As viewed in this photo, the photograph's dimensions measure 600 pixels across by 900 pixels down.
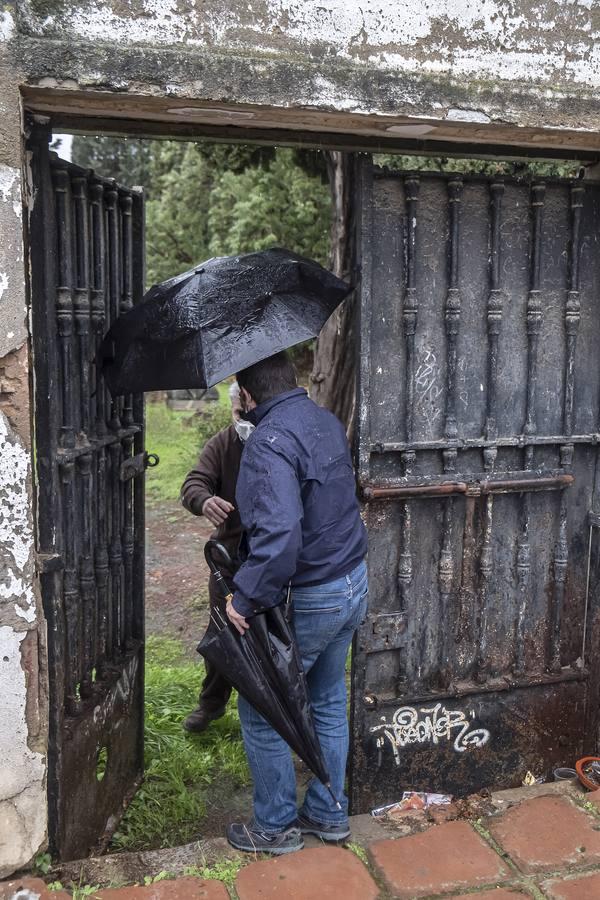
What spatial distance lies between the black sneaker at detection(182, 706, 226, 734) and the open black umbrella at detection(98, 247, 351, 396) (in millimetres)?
2090

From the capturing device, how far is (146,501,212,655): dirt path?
20.5 ft

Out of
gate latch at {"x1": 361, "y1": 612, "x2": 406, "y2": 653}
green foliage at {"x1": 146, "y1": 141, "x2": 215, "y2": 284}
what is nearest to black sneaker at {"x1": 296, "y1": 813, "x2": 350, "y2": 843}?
gate latch at {"x1": 361, "y1": 612, "x2": 406, "y2": 653}

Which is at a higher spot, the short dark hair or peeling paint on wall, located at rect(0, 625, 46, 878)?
the short dark hair

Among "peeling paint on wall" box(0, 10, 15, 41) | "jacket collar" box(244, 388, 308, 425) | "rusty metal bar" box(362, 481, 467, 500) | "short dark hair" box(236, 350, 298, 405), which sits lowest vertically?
"rusty metal bar" box(362, 481, 467, 500)

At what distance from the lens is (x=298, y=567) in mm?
2861

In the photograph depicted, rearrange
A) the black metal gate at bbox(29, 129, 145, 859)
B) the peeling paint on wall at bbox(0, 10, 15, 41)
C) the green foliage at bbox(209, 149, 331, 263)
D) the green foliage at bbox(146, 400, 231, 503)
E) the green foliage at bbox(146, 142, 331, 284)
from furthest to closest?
the green foliage at bbox(209, 149, 331, 263) < the green foliage at bbox(146, 400, 231, 503) < the green foliage at bbox(146, 142, 331, 284) < the black metal gate at bbox(29, 129, 145, 859) < the peeling paint on wall at bbox(0, 10, 15, 41)

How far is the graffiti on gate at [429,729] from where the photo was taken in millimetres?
3559

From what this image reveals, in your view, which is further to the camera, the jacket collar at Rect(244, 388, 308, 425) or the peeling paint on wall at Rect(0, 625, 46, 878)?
the jacket collar at Rect(244, 388, 308, 425)

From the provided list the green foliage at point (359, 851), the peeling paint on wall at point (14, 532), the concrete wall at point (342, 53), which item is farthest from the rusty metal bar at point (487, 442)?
the green foliage at point (359, 851)

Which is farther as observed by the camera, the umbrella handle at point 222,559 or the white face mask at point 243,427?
the white face mask at point 243,427

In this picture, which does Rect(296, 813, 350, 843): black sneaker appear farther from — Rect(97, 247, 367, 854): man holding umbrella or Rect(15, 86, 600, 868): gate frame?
Rect(15, 86, 600, 868): gate frame

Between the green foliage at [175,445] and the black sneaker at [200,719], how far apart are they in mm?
5333

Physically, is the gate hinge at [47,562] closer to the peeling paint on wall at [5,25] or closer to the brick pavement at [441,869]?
the brick pavement at [441,869]

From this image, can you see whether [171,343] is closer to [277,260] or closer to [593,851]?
[277,260]
